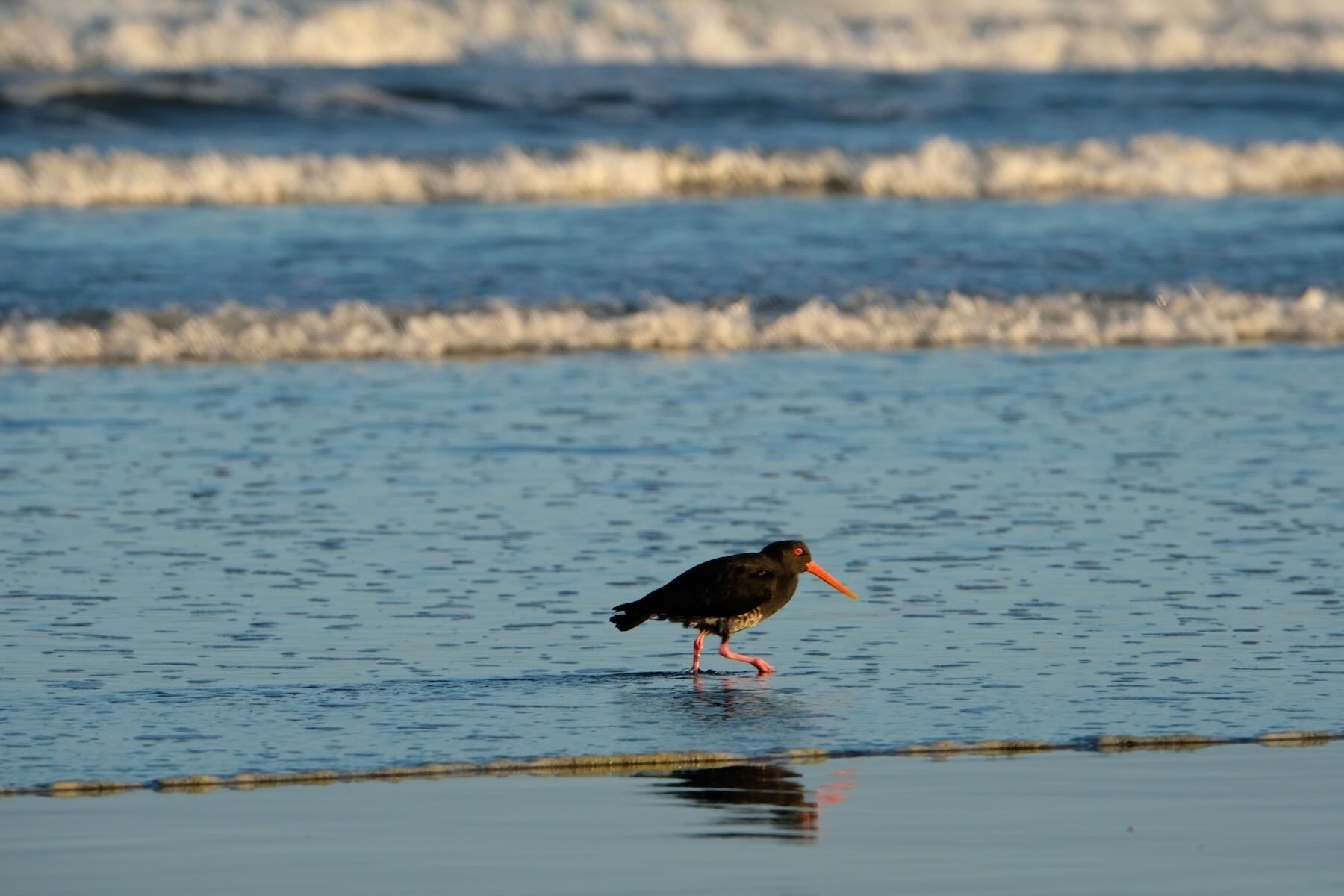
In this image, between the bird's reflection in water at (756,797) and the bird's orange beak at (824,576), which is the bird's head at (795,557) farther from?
the bird's reflection in water at (756,797)

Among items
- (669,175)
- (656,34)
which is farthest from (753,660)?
(656,34)

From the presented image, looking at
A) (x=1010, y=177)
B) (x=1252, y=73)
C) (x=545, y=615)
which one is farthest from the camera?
(x=1252, y=73)

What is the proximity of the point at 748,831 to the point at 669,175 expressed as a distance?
20.2 m

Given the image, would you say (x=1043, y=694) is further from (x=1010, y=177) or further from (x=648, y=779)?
(x=1010, y=177)

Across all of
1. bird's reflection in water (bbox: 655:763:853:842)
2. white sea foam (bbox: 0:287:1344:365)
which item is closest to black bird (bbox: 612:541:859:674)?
bird's reflection in water (bbox: 655:763:853:842)

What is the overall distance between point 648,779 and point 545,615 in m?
2.15

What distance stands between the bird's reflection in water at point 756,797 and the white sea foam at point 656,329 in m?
9.39

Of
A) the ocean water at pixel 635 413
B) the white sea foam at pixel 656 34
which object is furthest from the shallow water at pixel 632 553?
the white sea foam at pixel 656 34

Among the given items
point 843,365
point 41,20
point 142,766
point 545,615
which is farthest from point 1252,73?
point 142,766

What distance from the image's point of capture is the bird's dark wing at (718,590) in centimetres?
883

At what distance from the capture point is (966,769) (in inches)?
288

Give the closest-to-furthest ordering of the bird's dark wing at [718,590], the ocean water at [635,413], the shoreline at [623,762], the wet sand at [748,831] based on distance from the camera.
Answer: the wet sand at [748,831] → the shoreline at [623,762] → the ocean water at [635,413] → the bird's dark wing at [718,590]

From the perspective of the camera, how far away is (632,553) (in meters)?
10.4

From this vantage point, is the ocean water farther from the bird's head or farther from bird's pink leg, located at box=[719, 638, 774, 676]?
the bird's head
